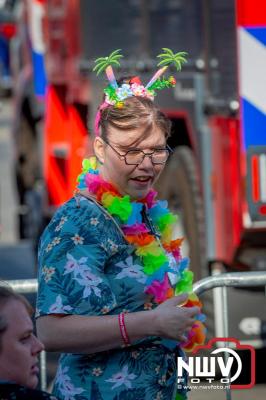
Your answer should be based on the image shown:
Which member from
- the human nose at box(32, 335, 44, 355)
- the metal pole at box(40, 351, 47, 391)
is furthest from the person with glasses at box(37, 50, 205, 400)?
the metal pole at box(40, 351, 47, 391)

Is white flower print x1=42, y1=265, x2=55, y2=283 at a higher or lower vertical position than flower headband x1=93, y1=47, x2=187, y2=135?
lower

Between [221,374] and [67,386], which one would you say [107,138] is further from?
[221,374]

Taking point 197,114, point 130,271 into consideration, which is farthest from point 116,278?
point 197,114

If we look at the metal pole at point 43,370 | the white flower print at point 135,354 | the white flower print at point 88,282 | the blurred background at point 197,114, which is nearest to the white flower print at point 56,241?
the white flower print at point 88,282

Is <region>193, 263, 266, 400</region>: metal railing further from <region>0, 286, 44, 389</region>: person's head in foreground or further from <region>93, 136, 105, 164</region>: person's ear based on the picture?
<region>0, 286, 44, 389</region>: person's head in foreground

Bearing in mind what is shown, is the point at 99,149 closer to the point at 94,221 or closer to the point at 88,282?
the point at 94,221

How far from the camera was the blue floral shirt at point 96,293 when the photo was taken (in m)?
3.34

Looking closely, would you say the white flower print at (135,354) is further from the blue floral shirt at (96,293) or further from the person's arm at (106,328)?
the person's arm at (106,328)

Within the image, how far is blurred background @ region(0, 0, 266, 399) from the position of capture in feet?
21.1

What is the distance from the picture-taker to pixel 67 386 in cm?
342

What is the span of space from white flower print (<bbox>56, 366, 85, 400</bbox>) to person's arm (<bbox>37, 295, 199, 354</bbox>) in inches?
4.7

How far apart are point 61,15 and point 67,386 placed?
6.48m

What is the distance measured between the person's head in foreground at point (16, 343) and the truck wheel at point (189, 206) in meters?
4.12

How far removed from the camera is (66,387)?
3.42 m
